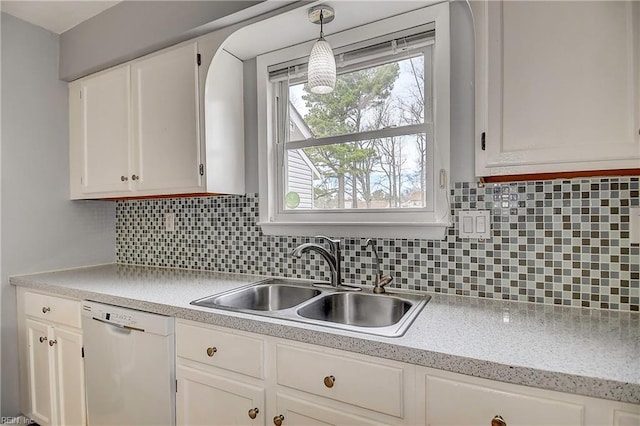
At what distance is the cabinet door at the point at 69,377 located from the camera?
68.5 inches

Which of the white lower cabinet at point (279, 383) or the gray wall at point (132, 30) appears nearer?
the white lower cabinet at point (279, 383)

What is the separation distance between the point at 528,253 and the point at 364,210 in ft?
2.34

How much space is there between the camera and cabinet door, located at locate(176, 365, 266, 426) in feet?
4.06

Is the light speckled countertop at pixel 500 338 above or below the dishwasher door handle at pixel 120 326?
above

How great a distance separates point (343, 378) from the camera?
3.52 feet

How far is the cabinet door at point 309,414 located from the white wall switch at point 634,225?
106cm

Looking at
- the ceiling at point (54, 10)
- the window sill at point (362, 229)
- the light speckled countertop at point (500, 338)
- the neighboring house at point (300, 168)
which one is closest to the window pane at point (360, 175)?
the neighboring house at point (300, 168)

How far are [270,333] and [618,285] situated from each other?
1.22 meters

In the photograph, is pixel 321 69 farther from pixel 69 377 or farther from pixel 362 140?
pixel 69 377

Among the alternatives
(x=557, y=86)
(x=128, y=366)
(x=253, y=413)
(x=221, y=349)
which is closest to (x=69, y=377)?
(x=128, y=366)

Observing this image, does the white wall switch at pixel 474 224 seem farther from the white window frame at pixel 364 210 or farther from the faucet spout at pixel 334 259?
the faucet spout at pixel 334 259

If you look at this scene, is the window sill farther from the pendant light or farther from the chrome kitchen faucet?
the pendant light

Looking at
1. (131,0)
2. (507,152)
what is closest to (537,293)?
(507,152)

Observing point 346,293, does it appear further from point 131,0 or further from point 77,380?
point 131,0
